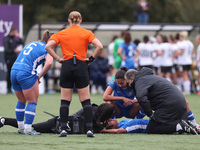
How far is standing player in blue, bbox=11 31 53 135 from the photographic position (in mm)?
8312

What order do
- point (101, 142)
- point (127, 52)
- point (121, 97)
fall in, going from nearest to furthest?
point (101, 142)
point (121, 97)
point (127, 52)

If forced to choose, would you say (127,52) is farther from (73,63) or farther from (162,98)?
(73,63)

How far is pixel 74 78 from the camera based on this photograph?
7.91 meters

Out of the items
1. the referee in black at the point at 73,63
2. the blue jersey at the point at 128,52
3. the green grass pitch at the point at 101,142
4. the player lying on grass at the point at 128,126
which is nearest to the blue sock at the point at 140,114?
the player lying on grass at the point at 128,126

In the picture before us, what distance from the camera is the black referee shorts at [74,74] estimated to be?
7.83 metres

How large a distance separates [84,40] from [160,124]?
1837mm

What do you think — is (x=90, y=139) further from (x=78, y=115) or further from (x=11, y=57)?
(x=11, y=57)

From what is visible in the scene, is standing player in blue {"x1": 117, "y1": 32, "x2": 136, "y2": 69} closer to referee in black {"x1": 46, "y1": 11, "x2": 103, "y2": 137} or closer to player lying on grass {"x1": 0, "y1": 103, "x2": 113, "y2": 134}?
player lying on grass {"x1": 0, "y1": 103, "x2": 113, "y2": 134}

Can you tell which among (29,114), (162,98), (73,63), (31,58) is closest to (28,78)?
(31,58)

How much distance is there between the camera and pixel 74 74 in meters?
7.84

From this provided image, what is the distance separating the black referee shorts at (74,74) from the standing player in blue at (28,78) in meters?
0.61

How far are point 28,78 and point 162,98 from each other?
7.17ft

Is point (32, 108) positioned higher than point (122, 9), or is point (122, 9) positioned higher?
point (122, 9)

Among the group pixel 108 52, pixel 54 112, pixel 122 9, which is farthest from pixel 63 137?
pixel 122 9
